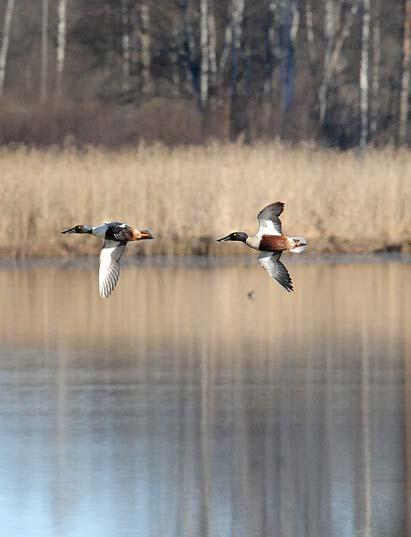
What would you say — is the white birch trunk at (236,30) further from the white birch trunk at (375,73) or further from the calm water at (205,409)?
the calm water at (205,409)

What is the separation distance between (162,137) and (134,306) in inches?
462

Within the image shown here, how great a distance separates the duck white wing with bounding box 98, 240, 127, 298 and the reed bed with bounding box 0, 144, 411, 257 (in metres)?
9.68

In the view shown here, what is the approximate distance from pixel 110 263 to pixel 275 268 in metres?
0.82

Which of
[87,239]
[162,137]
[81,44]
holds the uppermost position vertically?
[81,44]

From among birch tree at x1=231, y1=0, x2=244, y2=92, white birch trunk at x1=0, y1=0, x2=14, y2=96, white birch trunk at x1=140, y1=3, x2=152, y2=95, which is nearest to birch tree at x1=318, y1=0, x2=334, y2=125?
birch tree at x1=231, y1=0, x2=244, y2=92

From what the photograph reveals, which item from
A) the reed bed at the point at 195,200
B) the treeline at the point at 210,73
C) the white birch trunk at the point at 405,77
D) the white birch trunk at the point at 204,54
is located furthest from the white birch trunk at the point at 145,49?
the reed bed at the point at 195,200

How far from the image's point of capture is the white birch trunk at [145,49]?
3169cm

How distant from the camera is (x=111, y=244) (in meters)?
8.43

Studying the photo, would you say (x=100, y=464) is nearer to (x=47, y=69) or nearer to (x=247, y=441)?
(x=247, y=441)

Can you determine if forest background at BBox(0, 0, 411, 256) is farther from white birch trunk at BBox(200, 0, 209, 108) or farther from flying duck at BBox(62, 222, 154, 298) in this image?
flying duck at BBox(62, 222, 154, 298)

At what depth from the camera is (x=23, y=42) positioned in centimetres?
3681

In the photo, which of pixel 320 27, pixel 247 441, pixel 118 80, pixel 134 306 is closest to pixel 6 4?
pixel 118 80

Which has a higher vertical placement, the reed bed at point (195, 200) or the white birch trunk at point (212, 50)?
the white birch trunk at point (212, 50)

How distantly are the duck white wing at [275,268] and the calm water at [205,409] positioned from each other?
0.99 metres
